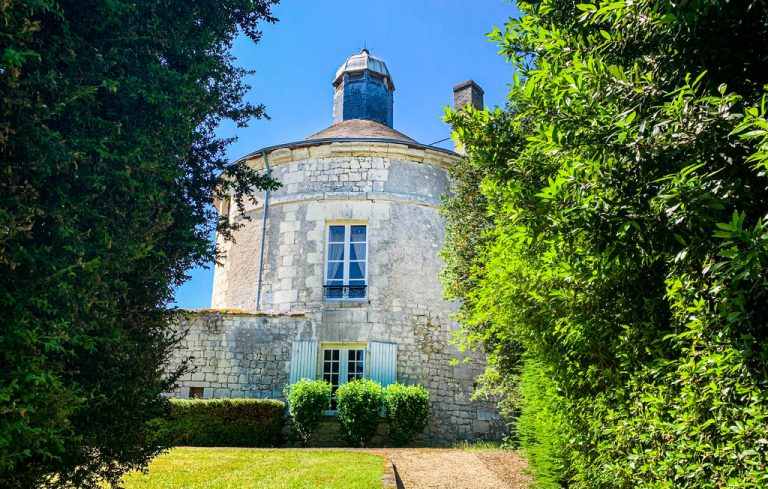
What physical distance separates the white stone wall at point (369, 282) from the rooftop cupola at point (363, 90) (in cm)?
430

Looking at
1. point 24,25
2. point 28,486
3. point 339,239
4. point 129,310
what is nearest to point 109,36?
point 24,25

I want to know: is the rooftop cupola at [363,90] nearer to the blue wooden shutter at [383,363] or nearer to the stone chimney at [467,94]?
the stone chimney at [467,94]

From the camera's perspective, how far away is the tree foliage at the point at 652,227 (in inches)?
128

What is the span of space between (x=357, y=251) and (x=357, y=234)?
16.7 inches

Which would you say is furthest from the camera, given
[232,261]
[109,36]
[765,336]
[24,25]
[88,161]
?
[232,261]

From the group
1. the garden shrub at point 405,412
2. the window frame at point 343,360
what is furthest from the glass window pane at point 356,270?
the garden shrub at point 405,412

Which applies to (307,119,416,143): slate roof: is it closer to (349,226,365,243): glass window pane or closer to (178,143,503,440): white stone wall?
(178,143,503,440): white stone wall

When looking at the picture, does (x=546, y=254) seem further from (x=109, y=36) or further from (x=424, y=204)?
(x=424, y=204)

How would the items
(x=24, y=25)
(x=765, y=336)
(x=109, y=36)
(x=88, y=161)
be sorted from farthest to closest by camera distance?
(x=109, y=36) → (x=88, y=161) → (x=24, y=25) → (x=765, y=336)

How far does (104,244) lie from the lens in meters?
4.46

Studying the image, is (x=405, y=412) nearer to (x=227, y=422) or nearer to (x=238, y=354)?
(x=227, y=422)

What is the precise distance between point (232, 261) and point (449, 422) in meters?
6.62

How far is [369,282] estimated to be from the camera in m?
13.9

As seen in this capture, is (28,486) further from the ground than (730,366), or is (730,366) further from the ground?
(730,366)
